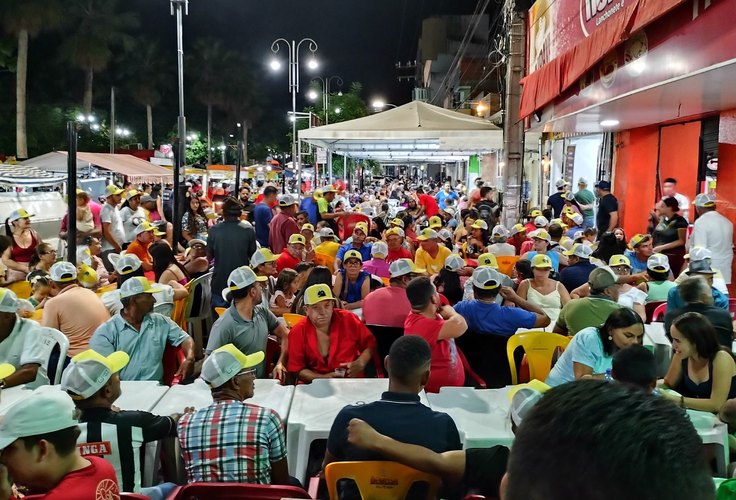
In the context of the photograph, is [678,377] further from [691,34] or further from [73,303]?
[73,303]

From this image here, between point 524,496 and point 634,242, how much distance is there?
8.18 m

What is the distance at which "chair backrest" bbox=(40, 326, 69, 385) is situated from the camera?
5.05 metres

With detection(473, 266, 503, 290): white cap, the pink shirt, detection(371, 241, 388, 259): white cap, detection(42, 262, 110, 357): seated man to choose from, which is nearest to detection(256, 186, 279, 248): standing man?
detection(371, 241, 388, 259): white cap

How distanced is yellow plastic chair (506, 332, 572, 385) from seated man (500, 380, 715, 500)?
4.84 meters

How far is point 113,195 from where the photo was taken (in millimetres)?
10234

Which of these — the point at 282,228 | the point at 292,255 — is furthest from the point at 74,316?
the point at 282,228

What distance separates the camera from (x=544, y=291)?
679 centimetres

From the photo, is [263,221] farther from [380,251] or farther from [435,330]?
[435,330]

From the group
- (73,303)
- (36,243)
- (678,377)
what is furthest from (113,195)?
(678,377)

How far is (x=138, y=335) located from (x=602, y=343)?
3492mm

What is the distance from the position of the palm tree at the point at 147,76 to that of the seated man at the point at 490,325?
6054cm

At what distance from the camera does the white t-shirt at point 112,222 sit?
32.8ft

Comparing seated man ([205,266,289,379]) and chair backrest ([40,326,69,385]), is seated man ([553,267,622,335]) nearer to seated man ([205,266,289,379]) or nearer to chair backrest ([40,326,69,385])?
seated man ([205,266,289,379])

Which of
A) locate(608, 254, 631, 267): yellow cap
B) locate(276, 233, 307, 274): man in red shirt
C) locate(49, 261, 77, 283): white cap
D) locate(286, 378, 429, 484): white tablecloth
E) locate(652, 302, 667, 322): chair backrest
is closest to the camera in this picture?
locate(286, 378, 429, 484): white tablecloth
